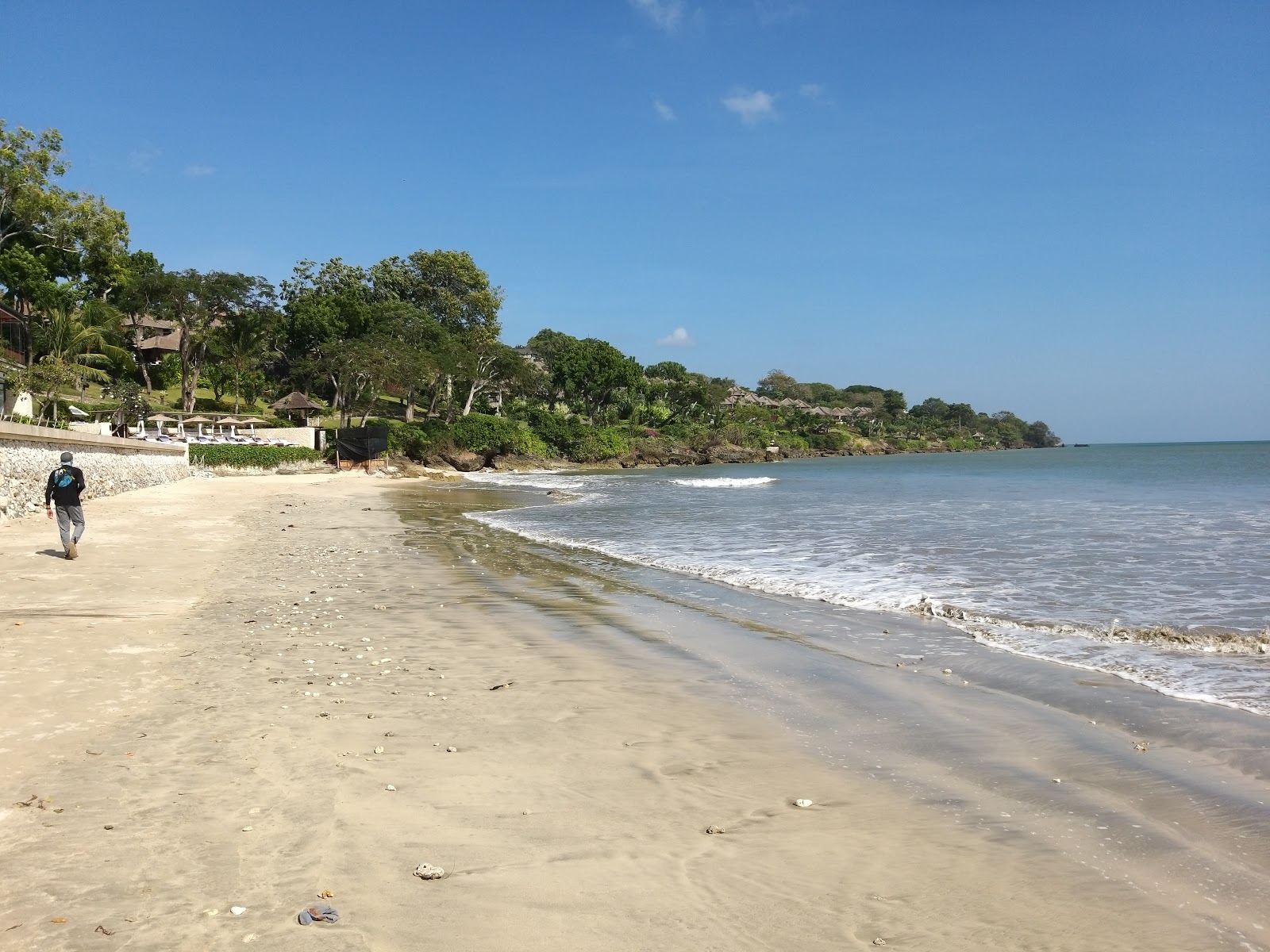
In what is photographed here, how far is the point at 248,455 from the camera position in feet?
137

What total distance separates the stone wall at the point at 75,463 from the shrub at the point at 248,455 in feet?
23.6

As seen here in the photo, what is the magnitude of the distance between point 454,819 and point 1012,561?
12.6 m

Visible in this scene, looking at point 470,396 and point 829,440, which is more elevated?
point 470,396

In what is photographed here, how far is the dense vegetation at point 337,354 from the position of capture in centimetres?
3928

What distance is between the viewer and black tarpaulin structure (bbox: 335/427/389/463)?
159 ft

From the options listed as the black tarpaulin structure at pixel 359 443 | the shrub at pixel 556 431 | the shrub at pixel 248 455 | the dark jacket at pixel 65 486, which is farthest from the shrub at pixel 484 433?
the dark jacket at pixel 65 486

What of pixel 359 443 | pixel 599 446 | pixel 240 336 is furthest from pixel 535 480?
pixel 599 446

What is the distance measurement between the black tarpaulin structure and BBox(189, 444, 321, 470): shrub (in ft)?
8.19

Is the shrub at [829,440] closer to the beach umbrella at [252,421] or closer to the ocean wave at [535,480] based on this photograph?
the ocean wave at [535,480]

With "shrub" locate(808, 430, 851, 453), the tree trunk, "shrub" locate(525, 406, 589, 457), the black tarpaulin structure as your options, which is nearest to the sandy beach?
the black tarpaulin structure

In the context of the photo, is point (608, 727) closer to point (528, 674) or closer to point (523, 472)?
point (528, 674)

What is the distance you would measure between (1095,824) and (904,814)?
95 cm

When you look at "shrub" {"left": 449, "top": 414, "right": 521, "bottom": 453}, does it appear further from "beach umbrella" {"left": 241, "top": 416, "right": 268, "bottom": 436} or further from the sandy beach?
the sandy beach

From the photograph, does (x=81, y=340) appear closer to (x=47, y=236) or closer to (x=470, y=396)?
(x=47, y=236)
